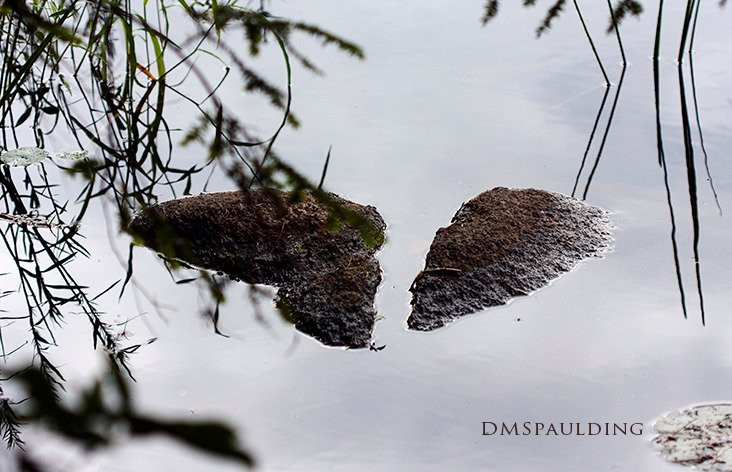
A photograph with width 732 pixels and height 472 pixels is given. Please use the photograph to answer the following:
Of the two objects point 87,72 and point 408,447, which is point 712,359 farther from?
point 87,72

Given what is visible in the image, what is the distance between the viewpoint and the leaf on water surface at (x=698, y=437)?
1.24 metres

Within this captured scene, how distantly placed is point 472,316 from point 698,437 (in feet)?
1.32

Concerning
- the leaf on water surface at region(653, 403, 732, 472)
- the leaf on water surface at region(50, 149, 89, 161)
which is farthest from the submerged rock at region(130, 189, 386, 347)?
the leaf on water surface at region(653, 403, 732, 472)

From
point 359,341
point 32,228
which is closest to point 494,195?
point 359,341

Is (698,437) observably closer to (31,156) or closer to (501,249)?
(501,249)

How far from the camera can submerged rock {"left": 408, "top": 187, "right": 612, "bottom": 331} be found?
1550 millimetres

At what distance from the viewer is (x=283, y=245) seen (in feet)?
5.46

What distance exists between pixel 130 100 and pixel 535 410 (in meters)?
1.13

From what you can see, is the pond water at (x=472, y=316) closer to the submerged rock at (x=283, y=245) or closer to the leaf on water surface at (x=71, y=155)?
the submerged rock at (x=283, y=245)

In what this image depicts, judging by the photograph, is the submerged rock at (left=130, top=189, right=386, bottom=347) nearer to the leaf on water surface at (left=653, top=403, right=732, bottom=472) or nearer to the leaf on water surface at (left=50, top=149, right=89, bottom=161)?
the leaf on water surface at (left=50, top=149, right=89, bottom=161)

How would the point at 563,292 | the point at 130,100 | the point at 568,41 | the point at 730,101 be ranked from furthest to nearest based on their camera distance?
the point at 568,41 → the point at 730,101 → the point at 130,100 → the point at 563,292

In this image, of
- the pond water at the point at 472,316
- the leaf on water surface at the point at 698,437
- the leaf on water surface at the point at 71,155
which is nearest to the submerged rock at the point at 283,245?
the pond water at the point at 472,316

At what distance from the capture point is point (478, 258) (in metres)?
1.64

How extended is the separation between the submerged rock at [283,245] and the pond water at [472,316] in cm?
4
